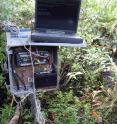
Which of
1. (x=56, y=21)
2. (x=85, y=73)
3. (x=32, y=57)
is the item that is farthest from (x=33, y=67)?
(x=85, y=73)

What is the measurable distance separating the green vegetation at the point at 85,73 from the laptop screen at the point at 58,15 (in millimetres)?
354

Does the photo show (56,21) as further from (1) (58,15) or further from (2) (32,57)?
(2) (32,57)

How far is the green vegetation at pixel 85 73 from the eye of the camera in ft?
8.88

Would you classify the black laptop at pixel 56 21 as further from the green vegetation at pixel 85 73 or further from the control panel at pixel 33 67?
the green vegetation at pixel 85 73

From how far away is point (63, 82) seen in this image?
3.12 metres

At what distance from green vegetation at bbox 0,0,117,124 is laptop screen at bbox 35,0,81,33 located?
35 centimetres

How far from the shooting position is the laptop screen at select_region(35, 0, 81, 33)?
8.49ft

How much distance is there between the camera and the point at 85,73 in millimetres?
3066

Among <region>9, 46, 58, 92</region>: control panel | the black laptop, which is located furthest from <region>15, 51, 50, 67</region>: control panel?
the black laptop

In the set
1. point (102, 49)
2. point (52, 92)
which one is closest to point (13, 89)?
point (52, 92)

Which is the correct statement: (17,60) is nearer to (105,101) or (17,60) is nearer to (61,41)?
(61,41)

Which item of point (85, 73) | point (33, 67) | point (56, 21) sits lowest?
point (85, 73)

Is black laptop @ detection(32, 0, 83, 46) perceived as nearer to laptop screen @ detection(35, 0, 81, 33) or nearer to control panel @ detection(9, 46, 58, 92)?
laptop screen @ detection(35, 0, 81, 33)

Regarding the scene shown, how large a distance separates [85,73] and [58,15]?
2.32ft
